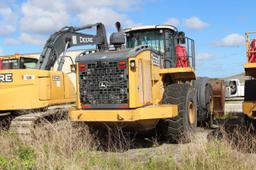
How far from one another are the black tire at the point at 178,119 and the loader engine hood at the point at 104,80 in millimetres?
1285

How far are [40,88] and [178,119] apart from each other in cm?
333

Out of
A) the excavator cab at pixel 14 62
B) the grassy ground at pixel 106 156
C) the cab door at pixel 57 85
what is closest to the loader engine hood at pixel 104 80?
the grassy ground at pixel 106 156

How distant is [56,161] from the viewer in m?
6.02

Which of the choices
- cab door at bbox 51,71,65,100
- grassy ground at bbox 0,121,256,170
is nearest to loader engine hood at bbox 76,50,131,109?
grassy ground at bbox 0,121,256,170

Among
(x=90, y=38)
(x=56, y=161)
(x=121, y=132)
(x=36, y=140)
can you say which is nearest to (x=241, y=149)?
(x=121, y=132)

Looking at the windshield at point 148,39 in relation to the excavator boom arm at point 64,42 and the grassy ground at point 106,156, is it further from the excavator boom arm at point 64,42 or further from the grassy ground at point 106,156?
the grassy ground at point 106,156

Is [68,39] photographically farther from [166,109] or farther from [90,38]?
[166,109]

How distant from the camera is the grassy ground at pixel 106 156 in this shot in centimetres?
595

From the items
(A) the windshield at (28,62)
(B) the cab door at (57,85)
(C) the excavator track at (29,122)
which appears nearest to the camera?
(C) the excavator track at (29,122)

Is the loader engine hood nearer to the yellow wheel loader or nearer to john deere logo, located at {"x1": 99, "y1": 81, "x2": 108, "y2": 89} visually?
john deere logo, located at {"x1": 99, "y1": 81, "x2": 108, "y2": 89}

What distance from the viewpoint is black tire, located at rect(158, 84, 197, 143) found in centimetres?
884

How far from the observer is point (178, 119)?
350 inches

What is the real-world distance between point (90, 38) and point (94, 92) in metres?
3.60

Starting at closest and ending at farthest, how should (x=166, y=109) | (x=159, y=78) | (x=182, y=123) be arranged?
(x=166, y=109) → (x=182, y=123) → (x=159, y=78)
